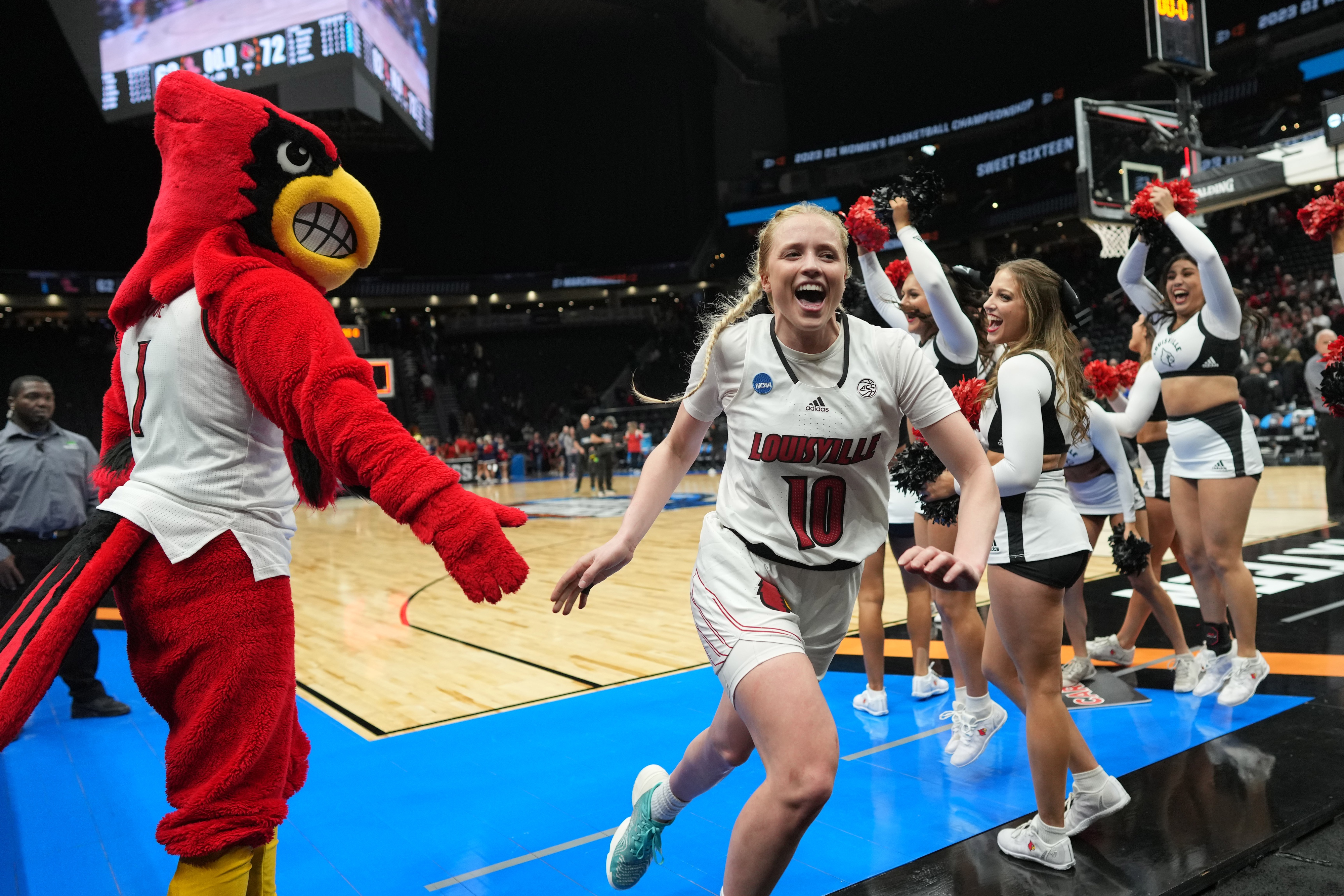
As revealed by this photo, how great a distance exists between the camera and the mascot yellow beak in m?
2.07

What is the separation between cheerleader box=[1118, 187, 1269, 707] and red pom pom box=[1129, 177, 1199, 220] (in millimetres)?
55

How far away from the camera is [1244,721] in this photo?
12.4 feet

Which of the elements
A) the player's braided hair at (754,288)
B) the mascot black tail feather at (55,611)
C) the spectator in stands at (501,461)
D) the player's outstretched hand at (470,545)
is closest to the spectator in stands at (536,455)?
the spectator in stands at (501,461)

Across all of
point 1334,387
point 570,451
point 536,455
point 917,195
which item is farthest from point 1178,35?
point 536,455

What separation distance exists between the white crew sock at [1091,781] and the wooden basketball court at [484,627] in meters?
2.56

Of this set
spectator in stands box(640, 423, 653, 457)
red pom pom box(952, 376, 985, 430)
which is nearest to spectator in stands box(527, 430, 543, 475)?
spectator in stands box(640, 423, 653, 457)

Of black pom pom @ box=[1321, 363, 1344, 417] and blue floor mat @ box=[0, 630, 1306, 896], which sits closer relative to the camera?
blue floor mat @ box=[0, 630, 1306, 896]

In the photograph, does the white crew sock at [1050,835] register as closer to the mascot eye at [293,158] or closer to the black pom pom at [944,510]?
the black pom pom at [944,510]

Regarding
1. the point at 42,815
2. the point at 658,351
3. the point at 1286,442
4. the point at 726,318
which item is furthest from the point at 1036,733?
the point at 658,351

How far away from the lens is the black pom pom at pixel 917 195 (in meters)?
→ 3.22

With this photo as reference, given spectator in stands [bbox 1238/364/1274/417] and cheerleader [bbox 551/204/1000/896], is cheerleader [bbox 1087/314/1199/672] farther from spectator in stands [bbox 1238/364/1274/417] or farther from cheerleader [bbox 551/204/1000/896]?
spectator in stands [bbox 1238/364/1274/417]

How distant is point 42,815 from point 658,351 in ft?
105

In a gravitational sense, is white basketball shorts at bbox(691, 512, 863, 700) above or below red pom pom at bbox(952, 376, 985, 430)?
below

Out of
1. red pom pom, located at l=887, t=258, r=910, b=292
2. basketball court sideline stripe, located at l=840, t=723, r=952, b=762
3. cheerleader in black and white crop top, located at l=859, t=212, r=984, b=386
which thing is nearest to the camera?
cheerleader in black and white crop top, located at l=859, t=212, r=984, b=386
